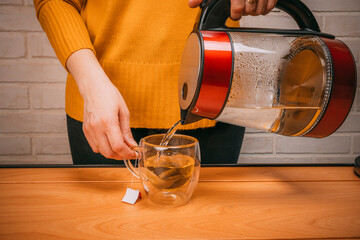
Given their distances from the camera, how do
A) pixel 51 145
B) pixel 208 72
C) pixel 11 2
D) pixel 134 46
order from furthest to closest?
pixel 51 145, pixel 11 2, pixel 134 46, pixel 208 72

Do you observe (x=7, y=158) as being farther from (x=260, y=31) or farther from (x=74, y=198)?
(x=260, y=31)

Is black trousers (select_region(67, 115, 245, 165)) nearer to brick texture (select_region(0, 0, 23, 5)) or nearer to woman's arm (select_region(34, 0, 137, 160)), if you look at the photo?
woman's arm (select_region(34, 0, 137, 160))

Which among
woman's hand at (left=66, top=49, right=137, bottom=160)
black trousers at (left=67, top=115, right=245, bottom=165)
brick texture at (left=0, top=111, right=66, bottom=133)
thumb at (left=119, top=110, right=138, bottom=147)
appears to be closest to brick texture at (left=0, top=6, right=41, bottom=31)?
brick texture at (left=0, top=111, right=66, bottom=133)

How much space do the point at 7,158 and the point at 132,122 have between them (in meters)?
0.66

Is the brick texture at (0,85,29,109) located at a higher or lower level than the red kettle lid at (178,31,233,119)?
lower

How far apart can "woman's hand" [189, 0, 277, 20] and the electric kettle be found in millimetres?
12

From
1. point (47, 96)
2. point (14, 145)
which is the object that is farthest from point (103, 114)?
point (14, 145)

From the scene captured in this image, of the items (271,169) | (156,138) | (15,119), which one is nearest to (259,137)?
(271,169)

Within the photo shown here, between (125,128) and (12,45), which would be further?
(12,45)

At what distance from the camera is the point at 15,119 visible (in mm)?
1021

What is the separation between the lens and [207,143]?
2.43 feet

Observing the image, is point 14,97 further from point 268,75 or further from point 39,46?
point 268,75

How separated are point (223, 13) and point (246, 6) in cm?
4

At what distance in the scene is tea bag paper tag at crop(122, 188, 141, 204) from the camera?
0.46 meters
